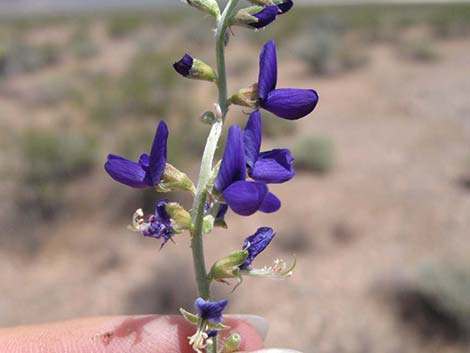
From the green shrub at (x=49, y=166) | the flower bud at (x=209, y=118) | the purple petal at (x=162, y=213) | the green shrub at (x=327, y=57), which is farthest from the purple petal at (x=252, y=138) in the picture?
the green shrub at (x=327, y=57)

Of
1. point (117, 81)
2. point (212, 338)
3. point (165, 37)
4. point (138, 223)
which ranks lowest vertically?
point (165, 37)

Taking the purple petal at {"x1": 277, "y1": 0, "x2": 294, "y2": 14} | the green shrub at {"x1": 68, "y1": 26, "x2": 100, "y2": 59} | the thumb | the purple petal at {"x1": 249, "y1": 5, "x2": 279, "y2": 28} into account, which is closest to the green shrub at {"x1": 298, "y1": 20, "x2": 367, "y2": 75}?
the green shrub at {"x1": 68, "y1": 26, "x2": 100, "y2": 59}

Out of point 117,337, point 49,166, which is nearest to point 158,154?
point 117,337

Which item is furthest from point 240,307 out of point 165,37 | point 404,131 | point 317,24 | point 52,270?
point 165,37

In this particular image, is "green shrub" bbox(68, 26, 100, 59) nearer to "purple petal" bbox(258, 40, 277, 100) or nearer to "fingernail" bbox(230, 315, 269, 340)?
"fingernail" bbox(230, 315, 269, 340)

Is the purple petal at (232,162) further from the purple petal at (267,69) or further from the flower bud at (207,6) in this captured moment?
the flower bud at (207,6)

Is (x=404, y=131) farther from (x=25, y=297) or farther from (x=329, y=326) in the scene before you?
(x=25, y=297)
